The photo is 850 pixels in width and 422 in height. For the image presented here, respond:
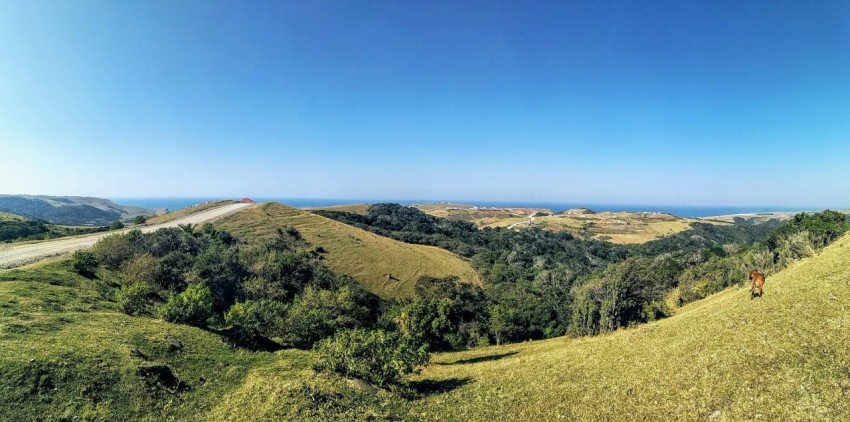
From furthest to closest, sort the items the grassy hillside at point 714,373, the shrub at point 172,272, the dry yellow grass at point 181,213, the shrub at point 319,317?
the dry yellow grass at point 181,213 < the shrub at point 172,272 < the shrub at point 319,317 < the grassy hillside at point 714,373

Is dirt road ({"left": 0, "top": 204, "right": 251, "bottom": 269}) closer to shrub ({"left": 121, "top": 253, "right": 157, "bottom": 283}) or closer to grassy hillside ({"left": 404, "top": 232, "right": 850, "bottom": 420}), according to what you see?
shrub ({"left": 121, "top": 253, "right": 157, "bottom": 283})

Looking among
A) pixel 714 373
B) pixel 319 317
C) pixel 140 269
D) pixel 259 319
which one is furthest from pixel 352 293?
pixel 714 373

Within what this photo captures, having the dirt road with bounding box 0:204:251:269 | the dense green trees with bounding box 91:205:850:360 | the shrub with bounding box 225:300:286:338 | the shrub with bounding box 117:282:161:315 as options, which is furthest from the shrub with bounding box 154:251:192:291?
the shrub with bounding box 225:300:286:338

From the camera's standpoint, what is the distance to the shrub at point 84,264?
151 feet

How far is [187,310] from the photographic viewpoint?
3734 cm

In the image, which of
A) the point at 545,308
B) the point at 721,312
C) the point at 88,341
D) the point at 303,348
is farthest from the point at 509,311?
the point at 88,341

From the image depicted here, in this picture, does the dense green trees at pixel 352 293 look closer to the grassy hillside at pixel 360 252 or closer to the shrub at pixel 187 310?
the shrub at pixel 187 310

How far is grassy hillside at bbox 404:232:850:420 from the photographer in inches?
599

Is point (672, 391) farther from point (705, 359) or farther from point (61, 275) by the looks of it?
point (61, 275)

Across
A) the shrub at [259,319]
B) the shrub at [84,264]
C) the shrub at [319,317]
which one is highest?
the shrub at [84,264]

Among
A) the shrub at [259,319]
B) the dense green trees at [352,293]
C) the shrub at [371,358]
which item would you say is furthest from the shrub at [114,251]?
the shrub at [371,358]

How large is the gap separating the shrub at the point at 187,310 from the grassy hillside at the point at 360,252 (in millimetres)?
51990

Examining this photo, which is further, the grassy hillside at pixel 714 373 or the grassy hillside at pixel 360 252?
the grassy hillside at pixel 360 252

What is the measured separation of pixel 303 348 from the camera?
4266 cm
